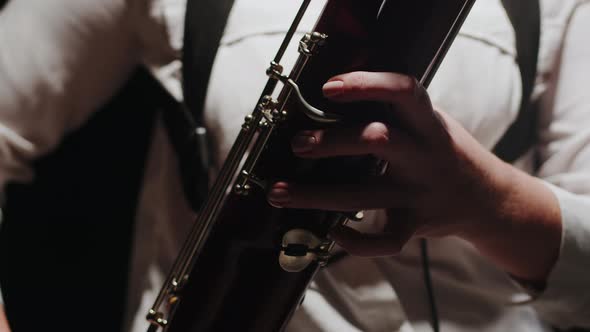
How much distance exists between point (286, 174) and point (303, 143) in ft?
0.12

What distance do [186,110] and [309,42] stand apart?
22 cm

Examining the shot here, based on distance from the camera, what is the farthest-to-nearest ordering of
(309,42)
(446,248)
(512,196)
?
(446,248), (512,196), (309,42)

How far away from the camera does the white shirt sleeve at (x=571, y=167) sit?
0.52 metres

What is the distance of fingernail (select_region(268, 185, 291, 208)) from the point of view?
1.24 feet

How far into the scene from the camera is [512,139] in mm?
568

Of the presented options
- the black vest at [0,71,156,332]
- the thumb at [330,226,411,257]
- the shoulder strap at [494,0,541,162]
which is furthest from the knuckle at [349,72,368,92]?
the black vest at [0,71,156,332]

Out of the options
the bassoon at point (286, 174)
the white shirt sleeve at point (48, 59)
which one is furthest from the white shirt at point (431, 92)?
the bassoon at point (286, 174)

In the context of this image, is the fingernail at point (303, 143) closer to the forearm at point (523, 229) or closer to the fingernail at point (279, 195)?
the fingernail at point (279, 195)

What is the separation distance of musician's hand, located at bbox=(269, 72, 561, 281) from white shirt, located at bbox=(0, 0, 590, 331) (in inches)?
2.1

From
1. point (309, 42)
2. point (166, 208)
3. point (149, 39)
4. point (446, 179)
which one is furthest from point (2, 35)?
point (446, 179)

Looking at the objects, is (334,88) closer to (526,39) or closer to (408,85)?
(408,85)

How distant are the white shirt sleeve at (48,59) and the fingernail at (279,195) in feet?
0.94

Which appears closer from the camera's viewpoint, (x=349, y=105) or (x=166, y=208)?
(x=349, y=105)

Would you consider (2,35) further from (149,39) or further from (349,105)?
(349,105)
